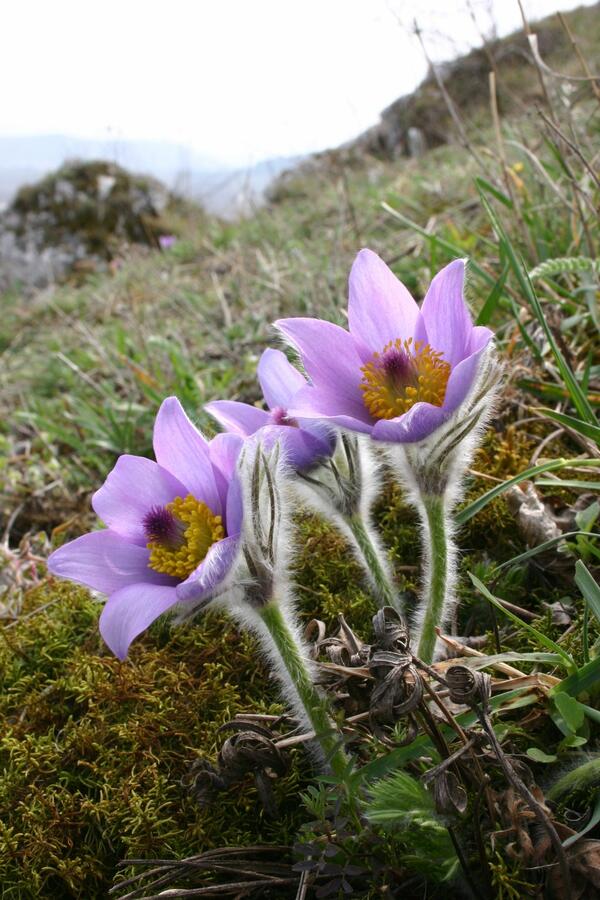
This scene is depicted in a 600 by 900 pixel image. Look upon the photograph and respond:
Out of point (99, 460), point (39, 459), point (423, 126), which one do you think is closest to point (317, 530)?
point (99, 460)

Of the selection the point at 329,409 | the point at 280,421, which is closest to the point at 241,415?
the point at 280,421

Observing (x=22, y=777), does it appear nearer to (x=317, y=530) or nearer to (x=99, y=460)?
(x=317, y=530)

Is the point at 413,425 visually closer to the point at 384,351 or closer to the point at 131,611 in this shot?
the point at 384,351

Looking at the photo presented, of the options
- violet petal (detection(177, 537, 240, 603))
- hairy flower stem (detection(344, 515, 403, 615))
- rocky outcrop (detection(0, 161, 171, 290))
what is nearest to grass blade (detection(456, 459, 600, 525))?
hairy flower stem (detection(344, 515, 403, 615))

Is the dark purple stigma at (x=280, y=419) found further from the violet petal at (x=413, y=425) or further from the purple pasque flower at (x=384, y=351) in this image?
the violet petal at (x=413, y=425)

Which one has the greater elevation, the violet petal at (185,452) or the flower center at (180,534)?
the violet petal at (185,452)

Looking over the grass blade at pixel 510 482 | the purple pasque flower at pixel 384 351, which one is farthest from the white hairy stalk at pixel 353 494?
the grass blade at pixel 510 482
